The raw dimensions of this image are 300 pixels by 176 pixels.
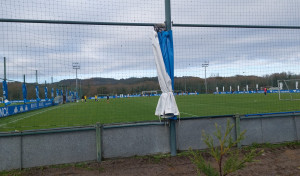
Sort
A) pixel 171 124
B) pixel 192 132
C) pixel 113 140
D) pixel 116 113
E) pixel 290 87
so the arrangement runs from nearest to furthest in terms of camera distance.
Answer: pixel 113 140 → pixel 171 124 → pixel 192 132 → pixel 116 113 → pixel 290 87

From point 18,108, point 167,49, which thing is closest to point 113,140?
point 167,49

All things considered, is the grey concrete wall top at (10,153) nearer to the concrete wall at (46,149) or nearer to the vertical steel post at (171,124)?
the concrete wall at (46,149)

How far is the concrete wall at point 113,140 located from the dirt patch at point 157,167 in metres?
0.21

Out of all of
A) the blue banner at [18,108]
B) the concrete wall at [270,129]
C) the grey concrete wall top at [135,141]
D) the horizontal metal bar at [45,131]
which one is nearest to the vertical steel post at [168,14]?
the grey concrete wall top at [135,141]

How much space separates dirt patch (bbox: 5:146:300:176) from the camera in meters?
4.05

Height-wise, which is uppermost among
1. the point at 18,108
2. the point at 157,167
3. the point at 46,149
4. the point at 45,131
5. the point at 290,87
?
the point at 290,87

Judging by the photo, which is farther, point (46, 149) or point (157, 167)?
point (46, 149)

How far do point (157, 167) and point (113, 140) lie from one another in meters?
1.18

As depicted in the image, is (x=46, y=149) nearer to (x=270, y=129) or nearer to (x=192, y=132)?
(x=192, y=132)

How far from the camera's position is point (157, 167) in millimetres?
4430

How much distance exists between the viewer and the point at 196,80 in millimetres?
5859

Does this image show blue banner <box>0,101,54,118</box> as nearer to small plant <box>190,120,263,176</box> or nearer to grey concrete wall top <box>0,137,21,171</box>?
grey concrete wall top <box>0,137,21,171</box>

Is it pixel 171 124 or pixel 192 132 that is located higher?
pixel 171 124

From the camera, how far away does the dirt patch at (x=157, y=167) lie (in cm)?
405
